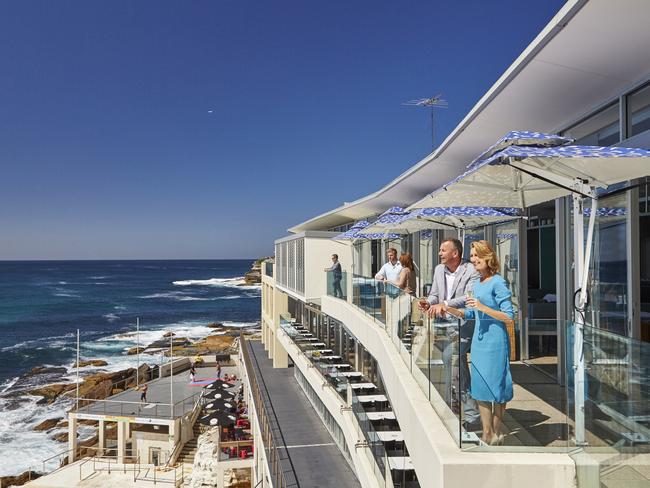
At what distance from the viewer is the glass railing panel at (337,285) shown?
15.7m

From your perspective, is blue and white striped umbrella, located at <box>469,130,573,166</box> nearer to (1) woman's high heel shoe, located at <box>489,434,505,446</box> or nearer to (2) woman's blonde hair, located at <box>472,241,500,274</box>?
(2) woman's blonde hair, located at <box>472,241,500,274</box>

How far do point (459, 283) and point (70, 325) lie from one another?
3042 inches

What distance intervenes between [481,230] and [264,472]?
35.7ft

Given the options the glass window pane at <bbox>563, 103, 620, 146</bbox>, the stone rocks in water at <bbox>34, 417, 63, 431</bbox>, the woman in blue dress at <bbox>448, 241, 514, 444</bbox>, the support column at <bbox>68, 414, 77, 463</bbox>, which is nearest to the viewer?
the woman in blue dress at <bbox>448, 241, 514, 444</bbox>

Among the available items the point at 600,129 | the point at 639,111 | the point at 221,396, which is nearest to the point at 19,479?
the point at 221,396

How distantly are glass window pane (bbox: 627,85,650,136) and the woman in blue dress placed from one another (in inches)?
138

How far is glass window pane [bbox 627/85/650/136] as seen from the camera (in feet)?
22.7

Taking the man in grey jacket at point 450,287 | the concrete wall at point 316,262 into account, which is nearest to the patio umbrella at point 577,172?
the man in grey jacket at point 450,287

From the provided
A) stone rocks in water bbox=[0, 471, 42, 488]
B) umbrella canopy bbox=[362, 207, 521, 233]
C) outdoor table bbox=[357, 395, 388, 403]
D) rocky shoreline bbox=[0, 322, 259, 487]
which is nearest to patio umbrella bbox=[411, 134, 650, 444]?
umbrella canopy bbox=[362, 207, 521, 233]

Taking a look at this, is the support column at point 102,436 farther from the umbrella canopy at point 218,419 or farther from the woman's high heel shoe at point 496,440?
the woman's high heel shoe at point 496,440

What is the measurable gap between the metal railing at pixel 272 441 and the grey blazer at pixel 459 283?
990 centimetres

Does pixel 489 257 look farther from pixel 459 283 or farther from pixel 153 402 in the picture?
pixel 153 402

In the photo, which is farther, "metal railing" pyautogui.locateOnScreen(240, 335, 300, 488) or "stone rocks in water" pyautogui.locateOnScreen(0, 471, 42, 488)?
"stone rocks in water" pyautogui.locateOnScreen(0, 471, 42, 488)

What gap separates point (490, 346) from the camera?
4.75 m
